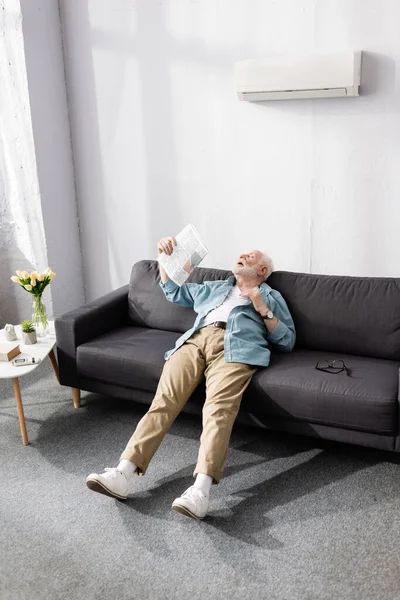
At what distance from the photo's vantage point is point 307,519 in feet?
8.06

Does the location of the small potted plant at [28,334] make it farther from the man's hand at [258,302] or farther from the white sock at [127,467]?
the man's hand at [258,302]

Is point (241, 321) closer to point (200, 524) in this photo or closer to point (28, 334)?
point (200, 524)

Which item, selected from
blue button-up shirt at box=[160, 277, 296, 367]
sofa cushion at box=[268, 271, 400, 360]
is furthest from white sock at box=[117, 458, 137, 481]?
sofa cushion at box=[268, 271, 400, 360]

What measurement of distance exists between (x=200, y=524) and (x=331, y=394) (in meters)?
0.76

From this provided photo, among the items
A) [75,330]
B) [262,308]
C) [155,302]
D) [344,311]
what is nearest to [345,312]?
[344,311]

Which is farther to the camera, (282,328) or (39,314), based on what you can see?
(39,314)

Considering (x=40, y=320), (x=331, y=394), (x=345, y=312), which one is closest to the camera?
(x=331, y=394)

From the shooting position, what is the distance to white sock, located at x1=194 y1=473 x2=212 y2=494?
8.09 feet

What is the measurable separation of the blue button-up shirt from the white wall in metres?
0.63

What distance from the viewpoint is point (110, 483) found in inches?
99.3

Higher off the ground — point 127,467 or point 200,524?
point 127,467

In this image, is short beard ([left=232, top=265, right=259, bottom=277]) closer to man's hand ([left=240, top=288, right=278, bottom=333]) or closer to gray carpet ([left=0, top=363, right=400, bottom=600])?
man's hand ([left=240, top=288, right=278, bottom=333])

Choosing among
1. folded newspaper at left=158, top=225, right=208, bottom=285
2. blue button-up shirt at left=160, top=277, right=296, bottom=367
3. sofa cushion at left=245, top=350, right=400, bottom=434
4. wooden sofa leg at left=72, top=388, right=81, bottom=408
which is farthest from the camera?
wooden sofa leg at left=72, top=388, right=81, bottom=408

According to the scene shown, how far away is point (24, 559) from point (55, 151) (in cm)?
269
